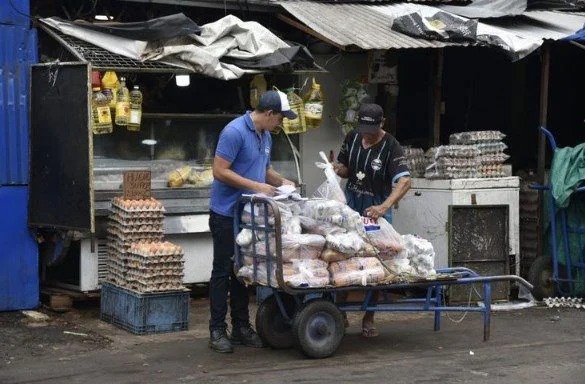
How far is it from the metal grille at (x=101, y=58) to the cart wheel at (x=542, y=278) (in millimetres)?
4208

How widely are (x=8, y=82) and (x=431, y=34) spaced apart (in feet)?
A: 13.8

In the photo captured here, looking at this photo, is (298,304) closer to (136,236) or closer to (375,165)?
(375,165)

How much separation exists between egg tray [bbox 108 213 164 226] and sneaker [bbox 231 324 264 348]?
1.38m

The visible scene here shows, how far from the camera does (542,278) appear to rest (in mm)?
10875

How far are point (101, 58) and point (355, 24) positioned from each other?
2.79 meters

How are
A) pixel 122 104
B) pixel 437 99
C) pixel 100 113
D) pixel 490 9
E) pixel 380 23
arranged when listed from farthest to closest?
pixel 490 9, pixel 437 99, pixel 380 23, pixel 122 104, pixel 100 113

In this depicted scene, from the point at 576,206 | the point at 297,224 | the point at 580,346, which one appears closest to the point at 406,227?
the point at 576,206

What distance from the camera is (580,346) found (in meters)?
8.67

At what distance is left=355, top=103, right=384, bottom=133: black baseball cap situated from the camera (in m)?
8.52

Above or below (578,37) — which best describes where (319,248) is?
below

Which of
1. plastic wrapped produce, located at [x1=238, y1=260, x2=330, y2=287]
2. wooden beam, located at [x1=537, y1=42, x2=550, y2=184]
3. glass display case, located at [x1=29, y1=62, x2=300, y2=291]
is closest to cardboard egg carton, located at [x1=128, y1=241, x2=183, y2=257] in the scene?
glass display case, located at [x1=29, y1=62, x2=300, y2=291]

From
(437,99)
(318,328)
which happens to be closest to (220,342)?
(318,328)

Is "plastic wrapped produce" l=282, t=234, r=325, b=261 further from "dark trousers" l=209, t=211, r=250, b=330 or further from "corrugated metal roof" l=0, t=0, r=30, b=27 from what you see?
"corrugated metal roof" l=0, t=0, r=30, b=27

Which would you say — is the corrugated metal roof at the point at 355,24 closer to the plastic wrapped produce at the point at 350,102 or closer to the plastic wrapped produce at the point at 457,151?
the plastic wrapped produce at the point at 350,102
